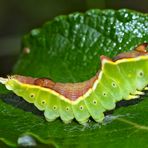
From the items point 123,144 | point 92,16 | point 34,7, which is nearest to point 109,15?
point 92,16

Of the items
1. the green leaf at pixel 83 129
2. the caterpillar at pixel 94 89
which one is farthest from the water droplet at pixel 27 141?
the caterpillar at pixel 94 89

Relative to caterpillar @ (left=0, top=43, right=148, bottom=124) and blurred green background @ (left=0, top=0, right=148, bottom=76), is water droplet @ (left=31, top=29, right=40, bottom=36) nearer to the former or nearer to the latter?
caterpillar @ (left=0, top=43, right=148, bottom=124)

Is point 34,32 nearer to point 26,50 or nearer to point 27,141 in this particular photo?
point 26,50

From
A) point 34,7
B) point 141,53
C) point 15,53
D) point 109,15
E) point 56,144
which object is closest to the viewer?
point 56,144

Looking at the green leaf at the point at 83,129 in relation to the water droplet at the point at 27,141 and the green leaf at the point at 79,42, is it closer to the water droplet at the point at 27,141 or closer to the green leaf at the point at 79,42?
the water droplet at the point at 27,141

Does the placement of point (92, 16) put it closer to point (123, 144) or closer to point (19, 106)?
point (19, 106)

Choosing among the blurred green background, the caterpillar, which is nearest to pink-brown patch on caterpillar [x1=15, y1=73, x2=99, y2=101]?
the caterpillar
